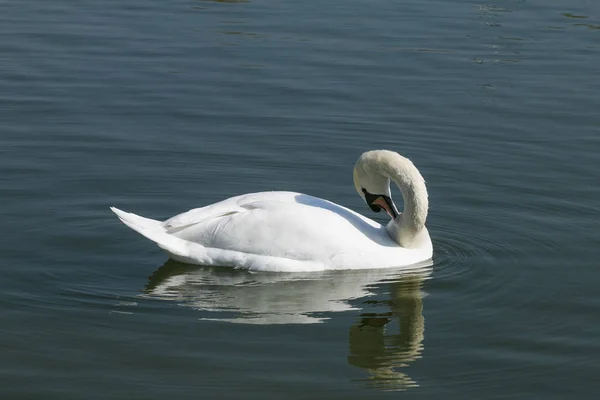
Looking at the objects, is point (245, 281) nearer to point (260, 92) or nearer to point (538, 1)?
point (260, 92)

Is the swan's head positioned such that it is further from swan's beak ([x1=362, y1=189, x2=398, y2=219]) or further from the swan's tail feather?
the swan's tail feather

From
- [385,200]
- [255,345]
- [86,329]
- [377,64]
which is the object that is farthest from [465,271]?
[377,64]

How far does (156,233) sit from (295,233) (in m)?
1.07

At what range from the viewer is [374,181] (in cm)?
1012

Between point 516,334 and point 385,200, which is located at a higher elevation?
point 385,200

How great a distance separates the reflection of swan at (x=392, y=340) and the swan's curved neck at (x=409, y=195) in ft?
2.06

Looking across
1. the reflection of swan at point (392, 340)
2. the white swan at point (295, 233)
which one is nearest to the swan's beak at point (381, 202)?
the white swan at point (295, 233)

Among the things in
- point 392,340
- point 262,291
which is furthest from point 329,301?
point 392,340

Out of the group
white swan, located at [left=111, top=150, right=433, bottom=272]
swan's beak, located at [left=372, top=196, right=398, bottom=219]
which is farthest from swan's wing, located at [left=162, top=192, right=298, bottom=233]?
swan's beak, located at [left=372, top=196, right=398, bottom=219]

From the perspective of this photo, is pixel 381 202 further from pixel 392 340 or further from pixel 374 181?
pixel 392 340

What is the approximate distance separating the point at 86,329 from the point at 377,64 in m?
8.65

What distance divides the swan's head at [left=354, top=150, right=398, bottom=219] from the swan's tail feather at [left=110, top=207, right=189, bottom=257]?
152cm

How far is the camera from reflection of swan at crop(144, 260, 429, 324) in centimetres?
873

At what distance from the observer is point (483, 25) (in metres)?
18.7
